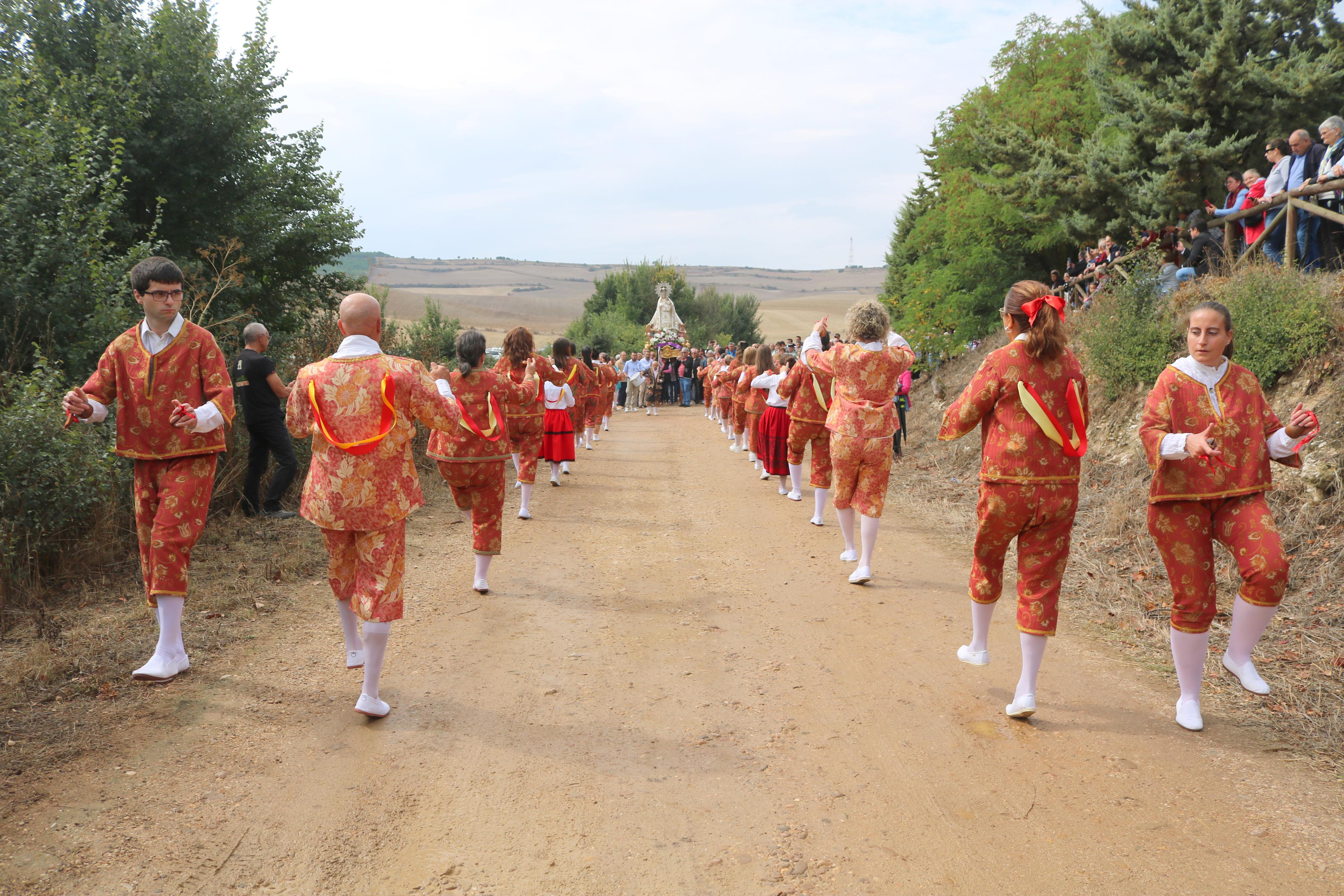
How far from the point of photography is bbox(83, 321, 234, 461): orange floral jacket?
184 inches

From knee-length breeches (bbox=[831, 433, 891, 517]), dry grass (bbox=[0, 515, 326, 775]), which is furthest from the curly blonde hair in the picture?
dry grass (bbox=[0, 515, 326, 775])

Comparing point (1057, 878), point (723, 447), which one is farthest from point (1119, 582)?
point (723, 447)

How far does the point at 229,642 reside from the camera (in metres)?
5.38

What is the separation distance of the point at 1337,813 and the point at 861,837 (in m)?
1.82

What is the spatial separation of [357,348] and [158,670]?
2.06 m

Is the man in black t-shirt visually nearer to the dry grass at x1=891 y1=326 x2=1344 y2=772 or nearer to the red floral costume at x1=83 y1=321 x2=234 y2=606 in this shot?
the red floral costume at x1=83 y1=321 x2=234 y2=606

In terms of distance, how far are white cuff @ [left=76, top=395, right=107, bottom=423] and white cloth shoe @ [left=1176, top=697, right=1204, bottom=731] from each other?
5.51 meters

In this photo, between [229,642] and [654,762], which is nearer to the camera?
[654,762]

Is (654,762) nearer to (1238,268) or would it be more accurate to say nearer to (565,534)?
(565,534)

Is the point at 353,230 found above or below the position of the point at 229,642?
above

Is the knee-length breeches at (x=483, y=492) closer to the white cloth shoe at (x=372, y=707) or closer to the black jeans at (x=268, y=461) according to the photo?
the white cloth shoe at (x=372, y=707)

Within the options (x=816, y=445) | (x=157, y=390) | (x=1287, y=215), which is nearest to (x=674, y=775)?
(x=157, y=390)

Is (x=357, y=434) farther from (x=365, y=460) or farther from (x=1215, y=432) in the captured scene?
(x=1215, y=432)

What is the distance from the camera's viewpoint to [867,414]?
678 cm
